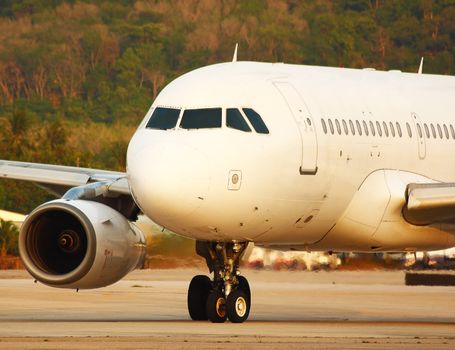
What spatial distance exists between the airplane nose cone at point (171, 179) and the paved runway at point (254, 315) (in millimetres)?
1796

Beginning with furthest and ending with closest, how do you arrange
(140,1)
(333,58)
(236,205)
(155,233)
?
(140,1) → (333,58) → (155,233) → (236,205)

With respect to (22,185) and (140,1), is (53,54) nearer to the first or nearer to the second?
(140,1)

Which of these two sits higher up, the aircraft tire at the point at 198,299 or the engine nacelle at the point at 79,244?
the engine nacelle at the point at 79,244

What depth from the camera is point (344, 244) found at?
87.2 ft

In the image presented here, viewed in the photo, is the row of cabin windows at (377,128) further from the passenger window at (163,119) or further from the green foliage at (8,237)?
the green foliage at (8,237)

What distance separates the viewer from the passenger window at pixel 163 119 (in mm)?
23991

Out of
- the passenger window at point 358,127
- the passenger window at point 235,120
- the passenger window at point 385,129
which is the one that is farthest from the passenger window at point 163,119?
the passenger window at point 385,129

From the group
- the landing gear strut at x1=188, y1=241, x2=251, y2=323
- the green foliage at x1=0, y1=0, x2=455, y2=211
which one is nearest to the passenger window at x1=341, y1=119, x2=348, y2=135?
the landing gear strut at x1=188, y1=241, x2=251, y2=323

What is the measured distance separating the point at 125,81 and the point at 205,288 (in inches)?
4390

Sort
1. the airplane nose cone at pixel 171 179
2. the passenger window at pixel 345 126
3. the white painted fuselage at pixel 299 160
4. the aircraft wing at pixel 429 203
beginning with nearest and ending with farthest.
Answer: the airplane nose cone at pixel 171 179 → the white painted fuselage at pixel 299 160 → the aircraft wing at pixel 429 203 → the passenger window at pixel 345 126

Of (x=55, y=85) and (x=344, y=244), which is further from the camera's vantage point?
(x=55, y=85)

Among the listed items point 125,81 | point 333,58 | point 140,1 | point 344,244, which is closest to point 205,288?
point 344,244

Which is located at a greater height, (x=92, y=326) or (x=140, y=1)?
(x=140, y=1)

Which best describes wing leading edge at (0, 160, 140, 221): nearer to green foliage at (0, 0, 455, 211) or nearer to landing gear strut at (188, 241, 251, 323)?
landing gear strut at (188, 241, 251, 323)
